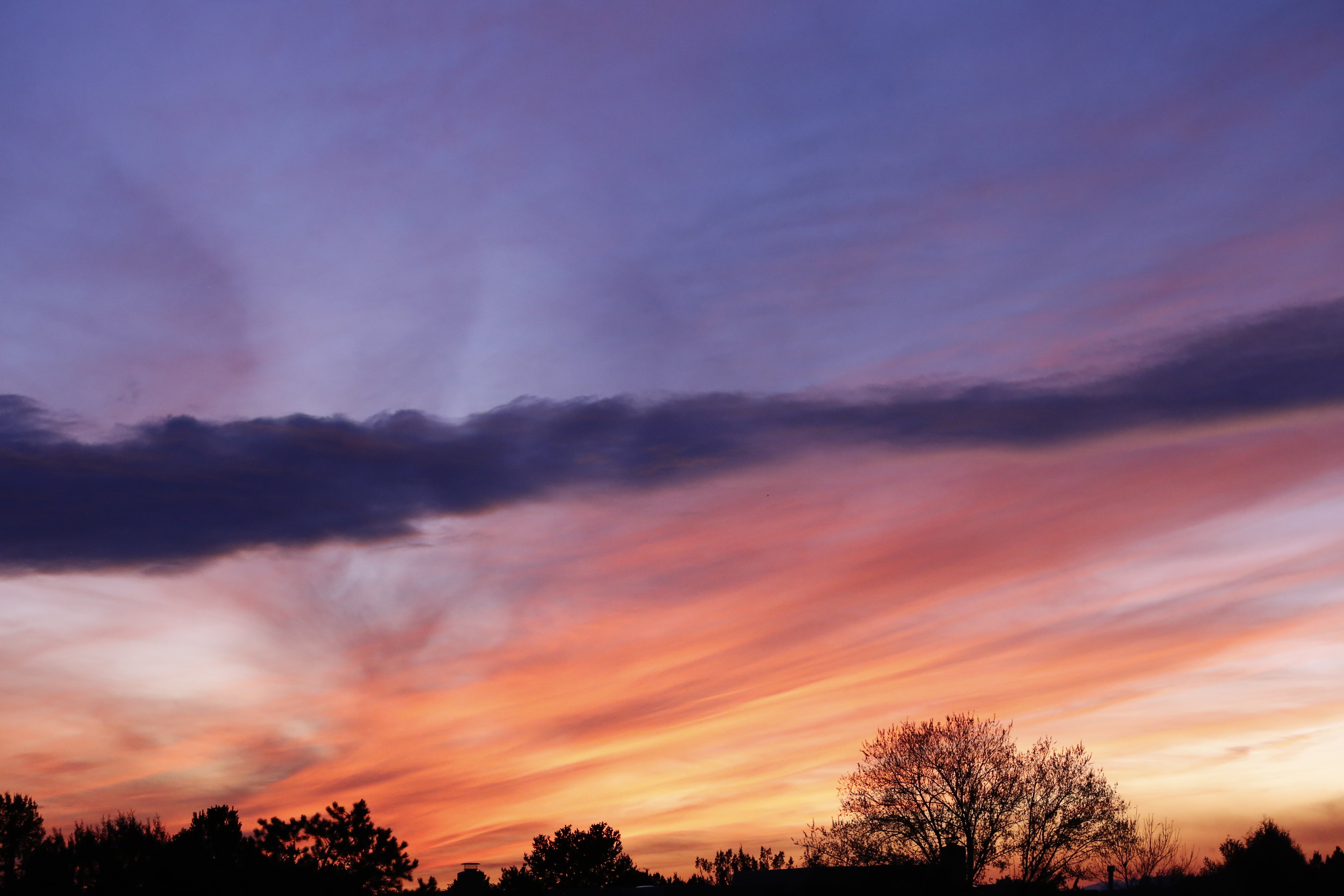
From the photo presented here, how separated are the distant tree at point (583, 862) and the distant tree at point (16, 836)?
8327 cm

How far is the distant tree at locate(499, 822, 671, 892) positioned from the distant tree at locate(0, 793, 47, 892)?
83269 mm

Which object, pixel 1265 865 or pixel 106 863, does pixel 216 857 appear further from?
pixel 1265 865

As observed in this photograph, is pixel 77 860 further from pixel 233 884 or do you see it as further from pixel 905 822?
pixel 905 822

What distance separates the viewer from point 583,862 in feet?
542

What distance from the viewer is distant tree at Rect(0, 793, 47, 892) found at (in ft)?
255

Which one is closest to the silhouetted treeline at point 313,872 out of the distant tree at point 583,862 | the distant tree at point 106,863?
the distant tree at point 106,863

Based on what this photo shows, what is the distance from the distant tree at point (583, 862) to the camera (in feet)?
527

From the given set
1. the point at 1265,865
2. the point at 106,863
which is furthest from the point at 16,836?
the point at 1265,865

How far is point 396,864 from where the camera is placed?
392ft

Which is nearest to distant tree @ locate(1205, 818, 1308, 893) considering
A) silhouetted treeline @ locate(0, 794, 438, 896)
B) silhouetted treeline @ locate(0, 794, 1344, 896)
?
silhouetted treeline @ locate(0, 794, 1344, 896)

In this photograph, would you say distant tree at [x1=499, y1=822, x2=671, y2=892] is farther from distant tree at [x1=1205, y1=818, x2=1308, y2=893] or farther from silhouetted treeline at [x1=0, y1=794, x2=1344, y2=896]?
distant tree at [x1=1205, y1=818, x2=1308, y2=893]

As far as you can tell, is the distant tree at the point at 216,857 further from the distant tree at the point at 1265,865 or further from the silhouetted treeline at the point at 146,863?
the distant tree at the point at 1265,865

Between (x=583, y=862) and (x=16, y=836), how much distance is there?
9555cm

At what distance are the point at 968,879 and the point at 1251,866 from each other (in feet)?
70.2
